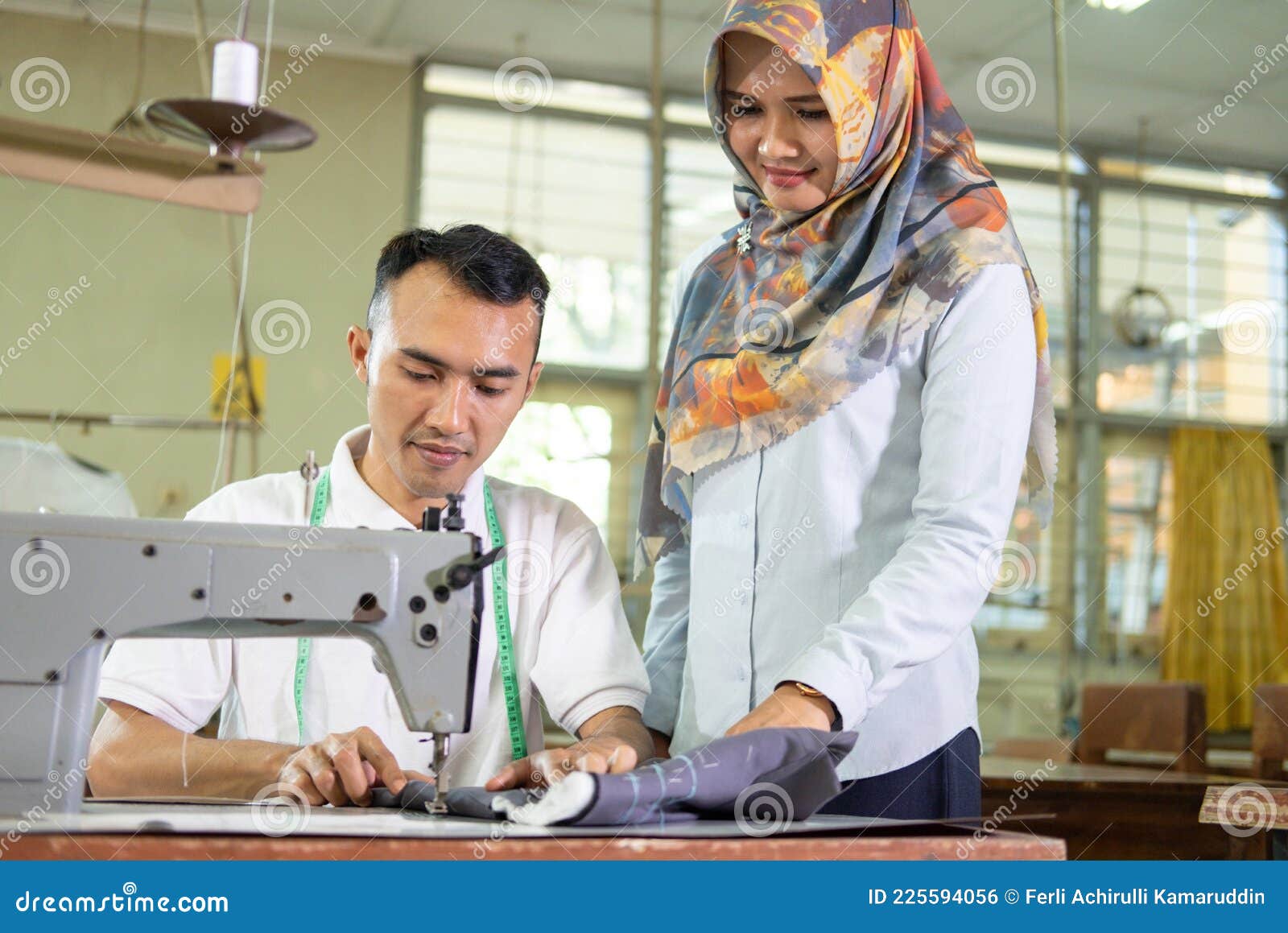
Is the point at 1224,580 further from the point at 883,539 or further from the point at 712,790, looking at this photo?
the point at 712,790

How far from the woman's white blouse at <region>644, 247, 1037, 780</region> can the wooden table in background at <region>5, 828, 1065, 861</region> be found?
1.12 ft

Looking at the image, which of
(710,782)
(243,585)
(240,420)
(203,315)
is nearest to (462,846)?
(710,782)

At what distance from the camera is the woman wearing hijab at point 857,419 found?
60.2 inches

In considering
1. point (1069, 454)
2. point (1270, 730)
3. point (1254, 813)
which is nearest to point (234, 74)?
point (1254, 813)

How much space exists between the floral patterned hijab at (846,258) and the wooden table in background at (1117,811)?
120 centimetres

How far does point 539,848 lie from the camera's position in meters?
1.02

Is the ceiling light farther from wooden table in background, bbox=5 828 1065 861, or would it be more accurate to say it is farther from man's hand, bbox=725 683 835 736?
wooden table in background, bbox=5 828 1065 861

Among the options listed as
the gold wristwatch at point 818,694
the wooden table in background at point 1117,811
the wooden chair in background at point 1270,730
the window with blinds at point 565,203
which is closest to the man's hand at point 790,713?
the gold wristwatch at point 818,694

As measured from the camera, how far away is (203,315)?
646 cm

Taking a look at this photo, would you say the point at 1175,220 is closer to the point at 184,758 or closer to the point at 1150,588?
the point at 1150,588

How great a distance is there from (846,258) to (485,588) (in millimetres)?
646

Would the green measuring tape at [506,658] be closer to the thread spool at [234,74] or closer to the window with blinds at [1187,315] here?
the thread spool at [234,74]

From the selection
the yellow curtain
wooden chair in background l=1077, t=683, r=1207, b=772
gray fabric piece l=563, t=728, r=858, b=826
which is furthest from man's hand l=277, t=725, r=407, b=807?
the yellow curtain

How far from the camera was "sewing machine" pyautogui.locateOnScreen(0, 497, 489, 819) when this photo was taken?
1.24 meters
